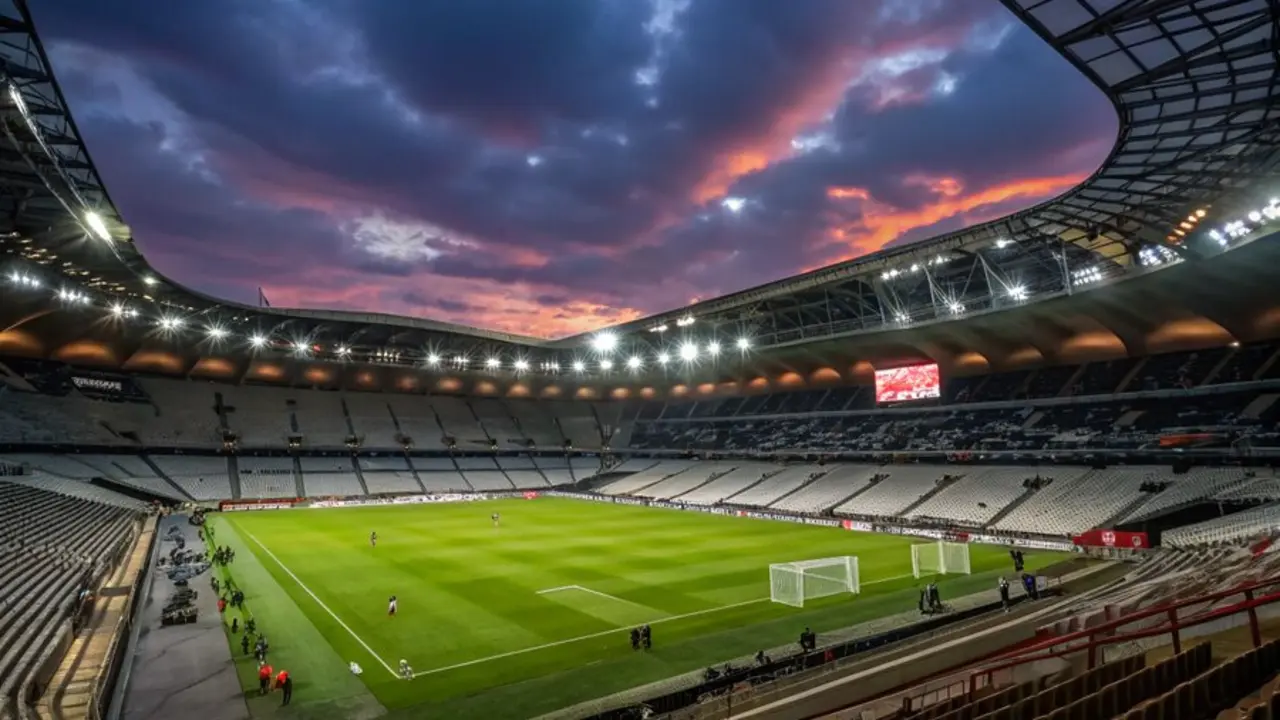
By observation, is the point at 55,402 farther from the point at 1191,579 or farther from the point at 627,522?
the point at 1191,579

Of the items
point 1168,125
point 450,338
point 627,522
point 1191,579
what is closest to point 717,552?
point 627,522

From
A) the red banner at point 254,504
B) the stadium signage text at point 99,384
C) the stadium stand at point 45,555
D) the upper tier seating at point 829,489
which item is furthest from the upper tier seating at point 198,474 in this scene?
the upper tier seating at point 829,489

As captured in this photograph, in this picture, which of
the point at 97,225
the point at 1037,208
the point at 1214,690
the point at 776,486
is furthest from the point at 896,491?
the point at 97,225

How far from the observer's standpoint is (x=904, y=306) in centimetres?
4991

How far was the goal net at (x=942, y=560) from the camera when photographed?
96.5 ft

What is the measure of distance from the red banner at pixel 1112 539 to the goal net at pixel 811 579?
49.6ft

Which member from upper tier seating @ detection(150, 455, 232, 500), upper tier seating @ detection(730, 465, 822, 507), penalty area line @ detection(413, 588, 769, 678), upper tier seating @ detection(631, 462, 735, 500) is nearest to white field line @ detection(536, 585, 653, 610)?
penalty area line @ detection(413, 588, 769, 678)

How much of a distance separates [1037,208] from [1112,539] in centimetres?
1661

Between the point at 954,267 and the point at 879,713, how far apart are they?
146 ft

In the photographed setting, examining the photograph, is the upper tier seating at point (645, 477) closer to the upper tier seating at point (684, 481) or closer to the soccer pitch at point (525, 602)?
the upper tier seating at point (684, 481)

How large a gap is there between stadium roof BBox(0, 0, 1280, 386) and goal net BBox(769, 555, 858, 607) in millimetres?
18712

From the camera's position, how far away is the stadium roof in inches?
672

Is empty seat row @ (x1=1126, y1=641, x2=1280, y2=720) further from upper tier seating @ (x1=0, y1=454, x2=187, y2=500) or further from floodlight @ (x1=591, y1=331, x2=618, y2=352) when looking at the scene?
upper tier seating @ (x1=0, y1=454, x2=187, y2=500)

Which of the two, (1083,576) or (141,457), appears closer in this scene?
(1083,576)
